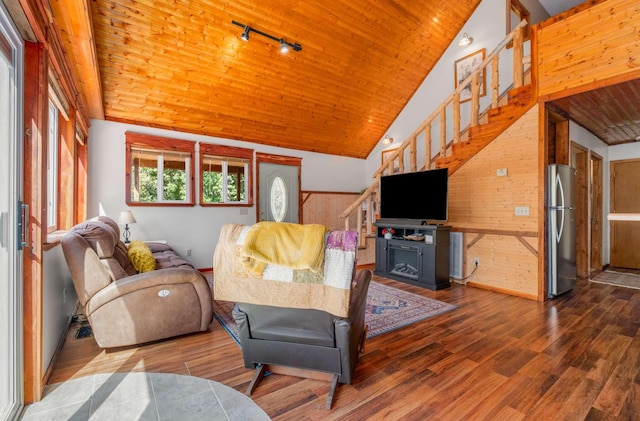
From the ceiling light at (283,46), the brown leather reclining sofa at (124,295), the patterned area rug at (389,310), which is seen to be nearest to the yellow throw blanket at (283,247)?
the brown leather reclining sofa at (124,295)

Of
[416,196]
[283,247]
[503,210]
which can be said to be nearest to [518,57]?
[503,210]

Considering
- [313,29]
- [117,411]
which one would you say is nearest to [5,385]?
[117,411]

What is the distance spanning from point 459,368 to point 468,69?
5.88 m

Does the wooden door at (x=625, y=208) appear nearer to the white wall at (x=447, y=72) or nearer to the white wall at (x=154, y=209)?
the white wall at (x=447, y=72)

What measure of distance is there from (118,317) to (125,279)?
0.30 meters

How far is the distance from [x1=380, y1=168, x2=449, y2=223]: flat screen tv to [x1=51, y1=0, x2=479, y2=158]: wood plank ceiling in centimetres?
232

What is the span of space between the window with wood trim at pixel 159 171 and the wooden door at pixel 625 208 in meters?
8.18

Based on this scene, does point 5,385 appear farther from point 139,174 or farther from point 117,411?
point 139,174

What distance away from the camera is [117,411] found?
1.77 m

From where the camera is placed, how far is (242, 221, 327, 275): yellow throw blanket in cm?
172

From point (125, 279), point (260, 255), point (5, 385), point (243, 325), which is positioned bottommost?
point (5, 385)

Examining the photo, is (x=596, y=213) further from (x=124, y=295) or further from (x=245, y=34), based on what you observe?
(x=124, y=295)

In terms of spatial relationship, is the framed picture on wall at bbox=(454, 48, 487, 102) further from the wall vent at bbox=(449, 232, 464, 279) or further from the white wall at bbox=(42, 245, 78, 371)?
the white wall at bbox=(42, 245, 78, 371)

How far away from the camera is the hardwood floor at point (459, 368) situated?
1784 millimetres
